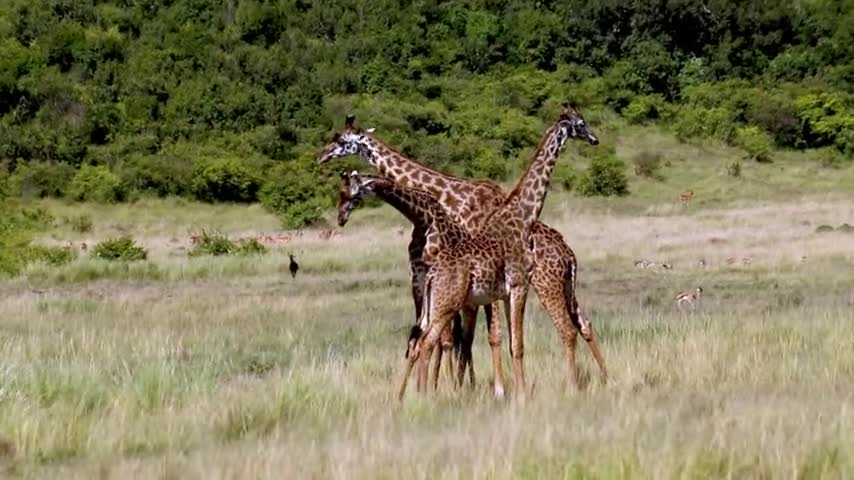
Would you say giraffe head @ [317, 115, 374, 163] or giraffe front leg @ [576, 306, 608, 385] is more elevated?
giraffe head @ [317, 115, 374, 163]

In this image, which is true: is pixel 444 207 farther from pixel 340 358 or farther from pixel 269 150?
pixel 269 150

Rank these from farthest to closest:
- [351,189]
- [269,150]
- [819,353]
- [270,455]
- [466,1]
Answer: [466,1] → [269,150] → [819,353] → [351,189] → [270,455]

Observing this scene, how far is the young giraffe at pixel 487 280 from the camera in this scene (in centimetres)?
905

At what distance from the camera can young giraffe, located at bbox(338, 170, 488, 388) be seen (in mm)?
9492

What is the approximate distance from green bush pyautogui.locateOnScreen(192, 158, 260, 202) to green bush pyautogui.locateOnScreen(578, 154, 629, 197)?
10715 mm

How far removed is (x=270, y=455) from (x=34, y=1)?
5499cm

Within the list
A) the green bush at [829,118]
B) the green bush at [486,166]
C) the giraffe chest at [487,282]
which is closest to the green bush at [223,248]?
the giraffe chest at [487,282]

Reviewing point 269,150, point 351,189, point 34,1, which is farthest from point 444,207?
point 34,1

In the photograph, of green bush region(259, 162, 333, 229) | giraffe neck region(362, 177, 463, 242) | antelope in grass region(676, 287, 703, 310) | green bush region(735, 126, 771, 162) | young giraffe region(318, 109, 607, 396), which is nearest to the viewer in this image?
giraffe neck region(362, 177, 463, 242)

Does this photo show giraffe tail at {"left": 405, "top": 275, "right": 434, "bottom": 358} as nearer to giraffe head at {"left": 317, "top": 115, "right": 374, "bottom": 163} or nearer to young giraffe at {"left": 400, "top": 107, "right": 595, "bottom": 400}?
young giraffe at {"left": 400, "top": 107, "right": 595, "bottom": 400}

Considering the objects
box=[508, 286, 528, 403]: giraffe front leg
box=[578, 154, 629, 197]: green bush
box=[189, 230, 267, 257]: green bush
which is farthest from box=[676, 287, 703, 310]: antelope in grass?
box=[578, 154, 629, 197]: green bush

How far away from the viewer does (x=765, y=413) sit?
6.63 meters

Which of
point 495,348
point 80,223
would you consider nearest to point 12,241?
point 80,223

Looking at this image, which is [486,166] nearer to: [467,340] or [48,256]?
[48,256]
